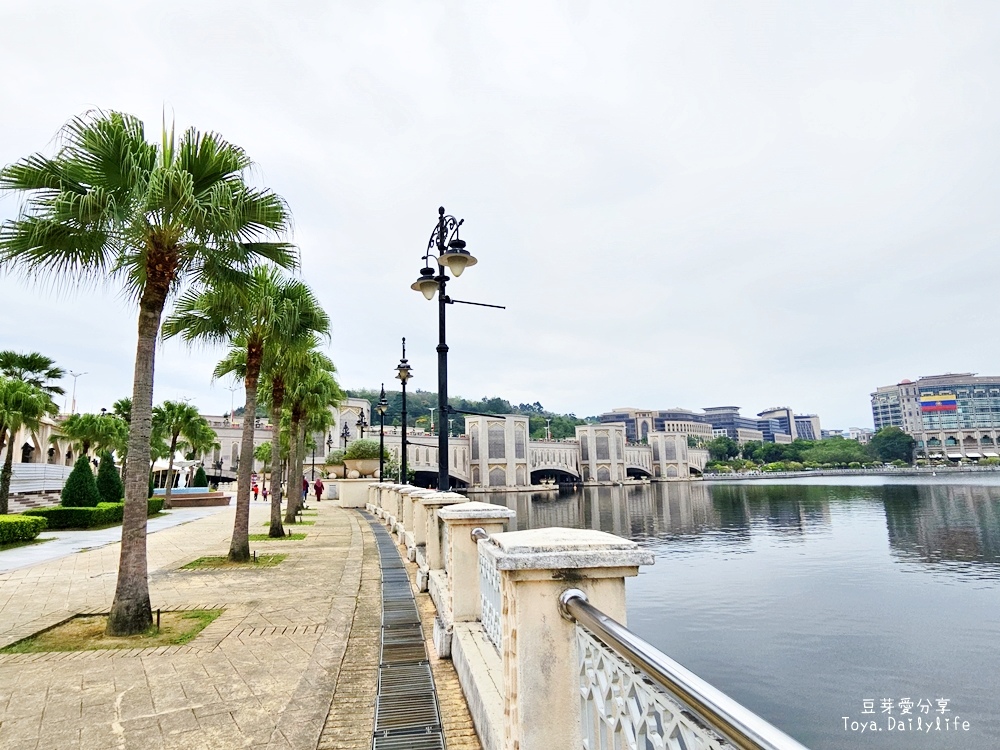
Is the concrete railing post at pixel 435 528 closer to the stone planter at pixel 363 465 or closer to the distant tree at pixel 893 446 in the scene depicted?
the stone planter at pixel 363 465

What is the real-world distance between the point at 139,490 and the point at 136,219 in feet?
10.4

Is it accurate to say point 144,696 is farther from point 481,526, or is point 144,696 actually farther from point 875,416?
point 875,416

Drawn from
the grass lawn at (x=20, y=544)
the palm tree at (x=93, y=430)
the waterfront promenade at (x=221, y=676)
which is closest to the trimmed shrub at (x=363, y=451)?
the palm tree at (x=93, y=430)

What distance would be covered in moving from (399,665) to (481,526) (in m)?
1.40

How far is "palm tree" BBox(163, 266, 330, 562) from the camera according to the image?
10164 mm

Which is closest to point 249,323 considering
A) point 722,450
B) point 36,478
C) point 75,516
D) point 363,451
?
point 75,516

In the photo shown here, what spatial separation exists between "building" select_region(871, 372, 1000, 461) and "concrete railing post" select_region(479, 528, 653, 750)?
18103cm

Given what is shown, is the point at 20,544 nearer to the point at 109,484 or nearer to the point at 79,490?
the point at 79,490

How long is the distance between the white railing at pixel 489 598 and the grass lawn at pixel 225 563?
790 cm

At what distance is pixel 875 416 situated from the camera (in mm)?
197375

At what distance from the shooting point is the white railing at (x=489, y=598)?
419 centimetres

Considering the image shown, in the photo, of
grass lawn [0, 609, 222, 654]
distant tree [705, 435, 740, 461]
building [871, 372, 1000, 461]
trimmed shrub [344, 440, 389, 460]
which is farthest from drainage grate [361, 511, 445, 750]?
building [871, 372, 1000, 461]

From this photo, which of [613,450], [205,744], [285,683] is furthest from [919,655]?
[613,450]

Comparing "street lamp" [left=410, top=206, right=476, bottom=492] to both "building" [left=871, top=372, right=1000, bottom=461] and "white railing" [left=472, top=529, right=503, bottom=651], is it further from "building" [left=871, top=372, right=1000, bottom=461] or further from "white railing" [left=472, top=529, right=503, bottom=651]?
"building" [left=871, top=372, right=1000, bottom=461]
